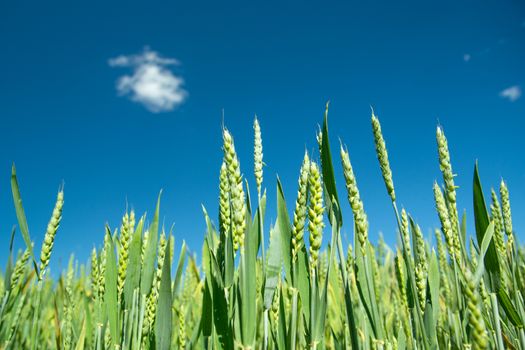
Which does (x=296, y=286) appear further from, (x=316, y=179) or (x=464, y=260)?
(x=464, y=260)

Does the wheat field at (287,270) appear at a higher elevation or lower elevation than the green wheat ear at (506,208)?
lower

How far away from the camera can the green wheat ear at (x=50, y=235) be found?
1.36 m

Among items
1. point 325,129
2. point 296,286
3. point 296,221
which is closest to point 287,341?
point 296,286

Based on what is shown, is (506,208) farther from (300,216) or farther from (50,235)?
(50,235)

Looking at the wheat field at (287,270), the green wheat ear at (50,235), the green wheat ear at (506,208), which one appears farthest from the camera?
the green wheat ear at (506,208)

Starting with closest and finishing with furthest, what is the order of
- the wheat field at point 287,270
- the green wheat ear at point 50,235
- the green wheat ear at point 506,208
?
the wheat field at point 287,270, the green wheat ear at point 50,235, the green wheat ear at point 506,208

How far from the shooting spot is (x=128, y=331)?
3.90 ft

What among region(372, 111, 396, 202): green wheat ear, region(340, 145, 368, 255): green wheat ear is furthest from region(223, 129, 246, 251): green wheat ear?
region(372, 111, 396, 202): green wheat ear

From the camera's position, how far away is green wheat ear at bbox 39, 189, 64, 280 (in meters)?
1.36

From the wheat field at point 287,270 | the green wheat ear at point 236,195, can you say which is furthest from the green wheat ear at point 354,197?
the green wheat ear at point 236,195

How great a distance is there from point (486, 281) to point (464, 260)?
8 cm

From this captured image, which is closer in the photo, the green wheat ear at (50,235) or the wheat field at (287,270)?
the wheat field at (287,270)

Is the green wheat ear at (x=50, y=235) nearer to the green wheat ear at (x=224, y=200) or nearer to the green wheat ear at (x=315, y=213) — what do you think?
the green wheat ear at (x=224, y=200)

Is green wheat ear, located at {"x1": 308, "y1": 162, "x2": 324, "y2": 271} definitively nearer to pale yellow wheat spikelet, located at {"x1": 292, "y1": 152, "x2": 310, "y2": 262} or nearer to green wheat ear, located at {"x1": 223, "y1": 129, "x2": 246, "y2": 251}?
pale yellow wheat spikelet, located at {"x1": 292, "y1": 152, "x2": 310, "y2": 262}
